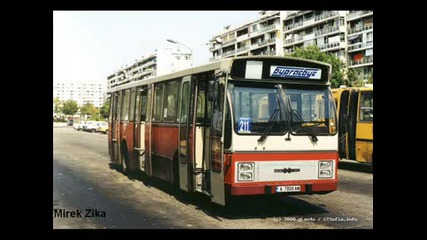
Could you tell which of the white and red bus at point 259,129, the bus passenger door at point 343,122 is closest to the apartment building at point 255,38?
the bus passenger door at point 343,122

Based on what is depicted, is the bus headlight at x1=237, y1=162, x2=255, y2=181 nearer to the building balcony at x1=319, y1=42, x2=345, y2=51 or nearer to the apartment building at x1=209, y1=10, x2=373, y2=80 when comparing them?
the apartment building at x1=209, y1=10, x2=373, y2=80

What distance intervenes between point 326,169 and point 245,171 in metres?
1.81

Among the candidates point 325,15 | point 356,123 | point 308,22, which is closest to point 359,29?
point 325,15

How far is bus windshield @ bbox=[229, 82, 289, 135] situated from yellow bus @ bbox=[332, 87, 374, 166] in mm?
8553

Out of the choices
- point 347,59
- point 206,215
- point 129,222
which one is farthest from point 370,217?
point 347,59

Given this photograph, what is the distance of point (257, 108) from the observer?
971 centimetres

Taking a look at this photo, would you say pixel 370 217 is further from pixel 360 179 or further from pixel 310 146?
pixel 360 179

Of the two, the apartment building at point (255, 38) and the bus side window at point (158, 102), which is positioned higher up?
the apartment building at point (255, 38)

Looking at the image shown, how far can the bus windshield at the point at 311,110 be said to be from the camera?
32.8ft

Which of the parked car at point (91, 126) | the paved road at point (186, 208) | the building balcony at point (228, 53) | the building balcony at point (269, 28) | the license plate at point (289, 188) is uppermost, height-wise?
the building balcony at point (269, 28)

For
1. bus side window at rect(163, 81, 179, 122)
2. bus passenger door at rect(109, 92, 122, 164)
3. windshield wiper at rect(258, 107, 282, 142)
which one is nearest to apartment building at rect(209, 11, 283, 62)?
bus passenger door at rect(109, 92, 122, 164)

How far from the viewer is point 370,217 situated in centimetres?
1014

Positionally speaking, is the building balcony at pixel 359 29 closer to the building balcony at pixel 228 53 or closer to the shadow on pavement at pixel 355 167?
the building balcony at pixel 228 53

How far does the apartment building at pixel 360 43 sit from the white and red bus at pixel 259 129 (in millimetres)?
60870
